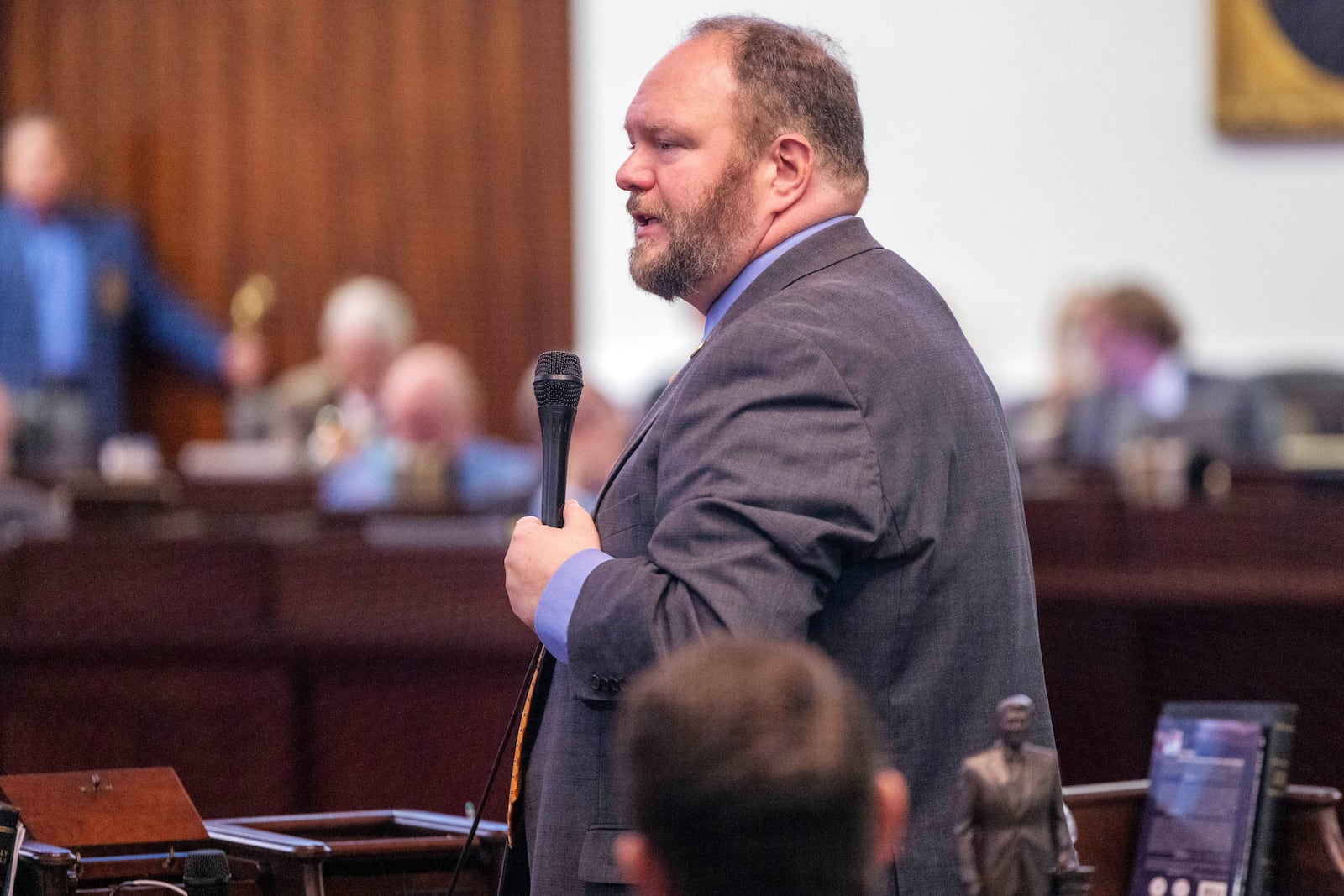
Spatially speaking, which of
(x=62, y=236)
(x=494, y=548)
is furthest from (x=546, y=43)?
(x=494, y=548)

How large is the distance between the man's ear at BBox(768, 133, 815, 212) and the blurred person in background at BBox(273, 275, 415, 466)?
4939mm

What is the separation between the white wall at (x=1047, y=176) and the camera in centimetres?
873

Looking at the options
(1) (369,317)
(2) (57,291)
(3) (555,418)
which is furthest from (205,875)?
(2) (57,291)

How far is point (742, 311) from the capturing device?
1809 mm

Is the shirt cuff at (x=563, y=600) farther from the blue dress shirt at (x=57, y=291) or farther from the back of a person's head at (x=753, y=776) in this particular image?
the blue dress shirt at (x=57, y=291)

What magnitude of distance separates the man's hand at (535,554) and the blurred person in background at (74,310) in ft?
18.5

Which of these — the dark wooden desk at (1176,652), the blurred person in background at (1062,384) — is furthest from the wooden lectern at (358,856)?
the blurred person in background at (1062,384)

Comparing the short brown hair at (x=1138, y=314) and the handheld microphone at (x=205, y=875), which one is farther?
the short brown hair at (x=1138, y=314)

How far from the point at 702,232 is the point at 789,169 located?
0.37 feet

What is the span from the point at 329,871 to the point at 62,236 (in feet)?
21.1

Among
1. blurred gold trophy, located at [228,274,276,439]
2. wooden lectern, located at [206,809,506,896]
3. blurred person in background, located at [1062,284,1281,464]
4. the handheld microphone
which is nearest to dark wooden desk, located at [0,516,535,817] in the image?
wooden lectern, located at [206,809,506,896]

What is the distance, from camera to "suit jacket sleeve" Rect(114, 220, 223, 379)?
27.1 ft

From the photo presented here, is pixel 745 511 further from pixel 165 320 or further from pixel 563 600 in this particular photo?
pixel 165 320

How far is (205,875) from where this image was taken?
1779mm
